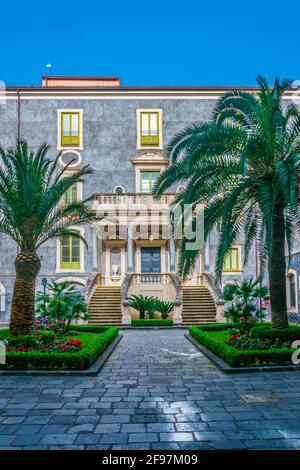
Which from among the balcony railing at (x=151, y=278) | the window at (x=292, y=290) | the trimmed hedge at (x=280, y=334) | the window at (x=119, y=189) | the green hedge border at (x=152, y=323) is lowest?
the green hedge border at (x=152, y=323)

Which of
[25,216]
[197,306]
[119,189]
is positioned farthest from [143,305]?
[25,216]

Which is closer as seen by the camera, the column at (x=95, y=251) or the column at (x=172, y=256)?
Answer: the column at (x=172, y=256)

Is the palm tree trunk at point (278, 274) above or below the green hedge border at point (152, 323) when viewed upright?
above

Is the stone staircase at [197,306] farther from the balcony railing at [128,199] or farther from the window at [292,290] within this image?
the balcony railing at [128,199]

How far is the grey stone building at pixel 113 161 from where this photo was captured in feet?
86.7

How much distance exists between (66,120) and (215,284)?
1331cm

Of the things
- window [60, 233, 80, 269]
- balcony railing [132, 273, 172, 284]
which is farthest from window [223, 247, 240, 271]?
window [60, 233, 80, 269]

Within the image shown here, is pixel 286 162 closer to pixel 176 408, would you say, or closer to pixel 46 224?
pixel 176 408

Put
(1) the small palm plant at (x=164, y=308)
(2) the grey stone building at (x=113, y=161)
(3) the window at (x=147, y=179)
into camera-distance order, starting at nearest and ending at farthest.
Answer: (1) the small palm plant at (x=164, y=308)
(2) the grey stone building at (x=113, y=161)
(3) the window at (x=147, y=179)

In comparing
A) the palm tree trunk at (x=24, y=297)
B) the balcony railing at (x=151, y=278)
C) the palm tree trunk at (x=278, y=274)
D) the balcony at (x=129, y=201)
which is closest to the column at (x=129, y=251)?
the balcony railing at (x=151, y=278)

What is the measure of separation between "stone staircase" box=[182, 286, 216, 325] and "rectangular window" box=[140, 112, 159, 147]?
29.9ft

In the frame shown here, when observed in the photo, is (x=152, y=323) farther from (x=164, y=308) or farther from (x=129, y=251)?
(x=129, y=251)

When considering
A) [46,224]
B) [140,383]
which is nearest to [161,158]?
[46,224]

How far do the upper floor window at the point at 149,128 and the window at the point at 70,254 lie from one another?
7.12 metres
